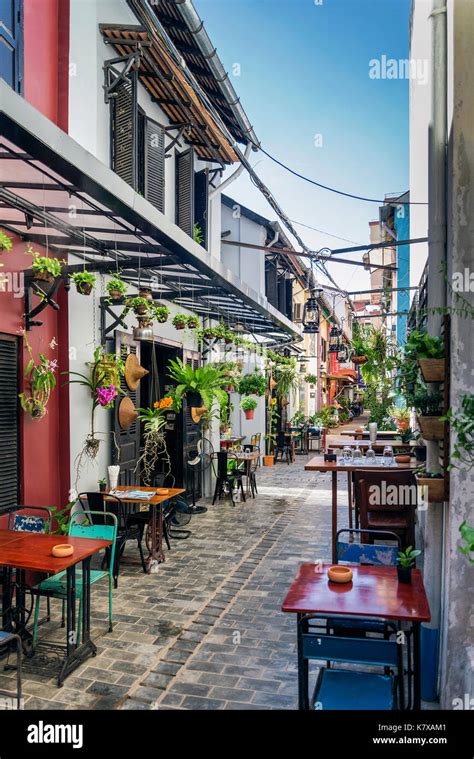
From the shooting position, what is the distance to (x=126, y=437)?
8.23 meters

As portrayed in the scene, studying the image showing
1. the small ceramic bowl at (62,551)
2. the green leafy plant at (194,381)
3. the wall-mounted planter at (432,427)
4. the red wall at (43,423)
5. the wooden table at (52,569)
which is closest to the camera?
the wall-mounted planter at (432,427)

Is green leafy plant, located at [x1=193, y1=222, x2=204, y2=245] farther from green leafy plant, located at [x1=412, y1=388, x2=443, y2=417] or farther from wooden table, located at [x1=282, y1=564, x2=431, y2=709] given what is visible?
wooden table, located at [x1=282, y1=564, x2=431, y2=709]

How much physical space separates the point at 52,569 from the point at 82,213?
11.1 feet

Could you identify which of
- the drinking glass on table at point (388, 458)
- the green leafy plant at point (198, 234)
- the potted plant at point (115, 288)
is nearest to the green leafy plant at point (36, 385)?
the potted plant at point (115, 288)

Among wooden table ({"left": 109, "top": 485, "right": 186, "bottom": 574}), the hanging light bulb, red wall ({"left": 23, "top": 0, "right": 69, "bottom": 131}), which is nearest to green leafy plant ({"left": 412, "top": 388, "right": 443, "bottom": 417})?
wooden table ({"left": 109, "top": 485, "right": 186, "bottom": 574})

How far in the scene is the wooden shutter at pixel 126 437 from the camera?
7805 mm

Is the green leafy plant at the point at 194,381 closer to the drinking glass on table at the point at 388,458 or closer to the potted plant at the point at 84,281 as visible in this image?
the drinking glass on table at the point at 388,458

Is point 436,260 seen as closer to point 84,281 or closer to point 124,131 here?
point 84,281

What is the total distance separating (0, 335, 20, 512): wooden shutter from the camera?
5645 millimetres

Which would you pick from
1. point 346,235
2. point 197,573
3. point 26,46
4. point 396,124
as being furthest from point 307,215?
point 197,573

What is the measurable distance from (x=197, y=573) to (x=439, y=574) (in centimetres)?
359

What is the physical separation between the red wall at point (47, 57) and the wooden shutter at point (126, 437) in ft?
9.89

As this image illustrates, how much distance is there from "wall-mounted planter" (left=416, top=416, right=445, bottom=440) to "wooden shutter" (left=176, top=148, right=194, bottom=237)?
6.82 m

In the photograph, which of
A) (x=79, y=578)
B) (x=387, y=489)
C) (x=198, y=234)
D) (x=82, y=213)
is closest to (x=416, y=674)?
(x=79, y=578)
